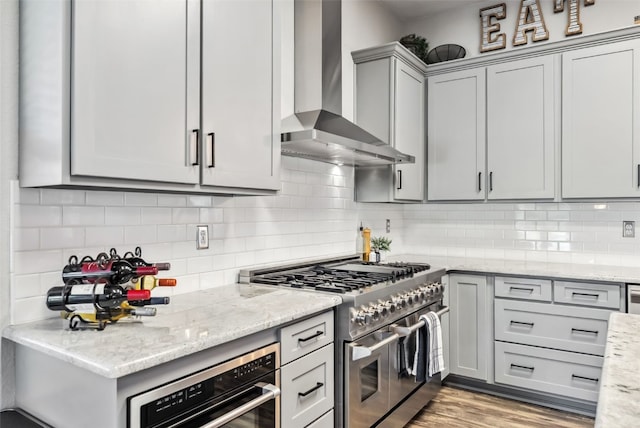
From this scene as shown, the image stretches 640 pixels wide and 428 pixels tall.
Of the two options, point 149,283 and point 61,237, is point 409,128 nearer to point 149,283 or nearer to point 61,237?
point 149,283

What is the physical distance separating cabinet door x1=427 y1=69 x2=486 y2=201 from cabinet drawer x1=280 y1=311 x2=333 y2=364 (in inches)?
83.0

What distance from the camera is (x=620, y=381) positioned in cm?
91

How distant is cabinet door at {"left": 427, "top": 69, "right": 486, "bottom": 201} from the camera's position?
362 centimetres

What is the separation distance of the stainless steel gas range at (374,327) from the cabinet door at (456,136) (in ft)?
3.20

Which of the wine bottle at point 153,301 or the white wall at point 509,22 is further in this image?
the white wall at point 509,22

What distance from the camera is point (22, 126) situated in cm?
153

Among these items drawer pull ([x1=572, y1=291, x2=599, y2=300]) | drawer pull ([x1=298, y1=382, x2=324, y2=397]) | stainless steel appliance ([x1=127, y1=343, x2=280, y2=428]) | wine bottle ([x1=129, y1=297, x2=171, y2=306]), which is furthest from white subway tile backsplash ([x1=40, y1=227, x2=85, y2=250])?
drawer pull ([x1=572, y1=291, x2=599, y2=300])

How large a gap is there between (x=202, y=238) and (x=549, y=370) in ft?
8.15

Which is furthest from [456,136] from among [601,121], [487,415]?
[487,415]

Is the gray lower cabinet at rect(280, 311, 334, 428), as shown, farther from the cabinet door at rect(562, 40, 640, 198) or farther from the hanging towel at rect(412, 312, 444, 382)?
the cabinet door at rect(562, 40, 640, 198)

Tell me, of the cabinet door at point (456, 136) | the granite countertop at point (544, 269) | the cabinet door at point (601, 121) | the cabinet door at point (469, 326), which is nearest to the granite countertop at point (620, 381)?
the granite countertop at point (544, 269)

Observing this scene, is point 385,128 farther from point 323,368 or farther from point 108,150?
point 108,150

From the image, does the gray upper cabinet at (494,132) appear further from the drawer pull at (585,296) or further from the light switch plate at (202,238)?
the light switch plate at (202,238)

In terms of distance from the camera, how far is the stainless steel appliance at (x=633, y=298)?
275 centimetres
